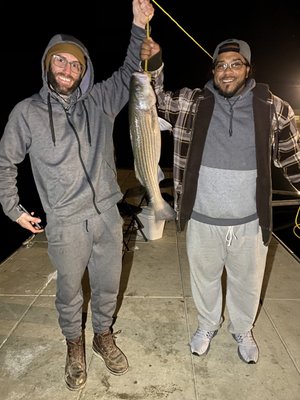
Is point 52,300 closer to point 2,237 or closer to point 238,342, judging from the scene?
point 238,342

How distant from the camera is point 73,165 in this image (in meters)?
2.39

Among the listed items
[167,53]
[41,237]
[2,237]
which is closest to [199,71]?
[167,53]

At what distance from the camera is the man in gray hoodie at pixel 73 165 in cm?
234

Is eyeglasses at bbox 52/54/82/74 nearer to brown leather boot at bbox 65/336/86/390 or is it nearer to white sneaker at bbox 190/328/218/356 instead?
brown leather boot at bbox 65/336/86/390

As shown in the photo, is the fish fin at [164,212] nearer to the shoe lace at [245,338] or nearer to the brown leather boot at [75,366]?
the brown leather boot at [75,366]

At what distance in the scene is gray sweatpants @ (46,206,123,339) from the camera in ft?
8.16

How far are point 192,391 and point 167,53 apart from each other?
156 feet

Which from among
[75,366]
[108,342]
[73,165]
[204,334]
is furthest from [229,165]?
[75,366]

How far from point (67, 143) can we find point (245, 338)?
2.29 metres

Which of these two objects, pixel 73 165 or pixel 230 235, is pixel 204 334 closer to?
pixel 230 235

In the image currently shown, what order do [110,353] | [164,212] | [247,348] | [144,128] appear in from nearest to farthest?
[144,128] → [164,212] → [110,353] → [247,348]

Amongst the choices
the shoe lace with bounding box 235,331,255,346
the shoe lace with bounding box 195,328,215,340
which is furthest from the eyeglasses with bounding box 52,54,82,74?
the shoe lace with bounding box 235,331,255,346

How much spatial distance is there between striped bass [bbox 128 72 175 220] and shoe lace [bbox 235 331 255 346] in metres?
1.69

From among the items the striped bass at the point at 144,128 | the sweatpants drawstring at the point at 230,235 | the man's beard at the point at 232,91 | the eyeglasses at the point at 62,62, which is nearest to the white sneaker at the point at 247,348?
the sweatpants drawstring at the point at 230,235
